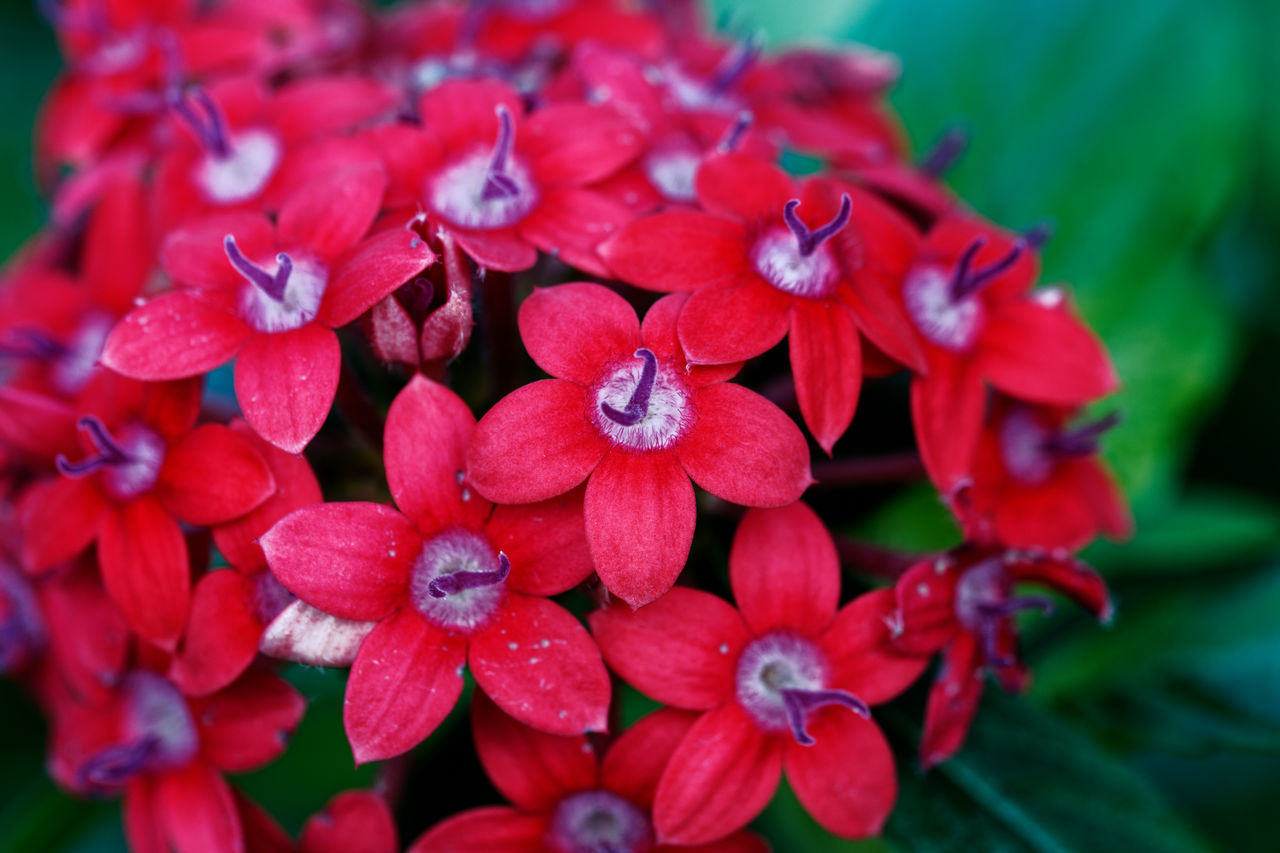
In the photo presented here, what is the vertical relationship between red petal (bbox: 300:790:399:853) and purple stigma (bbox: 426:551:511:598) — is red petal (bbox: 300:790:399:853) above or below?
below

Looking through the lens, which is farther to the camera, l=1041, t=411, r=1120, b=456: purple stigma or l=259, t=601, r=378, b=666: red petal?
l=1041, t=411, r=1120, b=456: purple stigma

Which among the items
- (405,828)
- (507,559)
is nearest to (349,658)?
(507,559)

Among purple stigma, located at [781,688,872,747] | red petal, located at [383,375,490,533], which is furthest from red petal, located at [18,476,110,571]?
purple stigma, located at [781,688,872,747]

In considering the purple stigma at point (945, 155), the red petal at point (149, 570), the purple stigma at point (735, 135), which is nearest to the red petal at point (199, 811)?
the red petal at point (149, 570)

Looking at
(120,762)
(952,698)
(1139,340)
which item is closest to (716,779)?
(952,698)

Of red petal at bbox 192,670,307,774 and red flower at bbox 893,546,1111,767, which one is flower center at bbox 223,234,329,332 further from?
red flower at bbox 893,546,1111,767

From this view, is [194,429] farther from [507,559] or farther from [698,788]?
[698,788]

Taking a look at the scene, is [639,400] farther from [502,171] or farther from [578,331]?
[502,171]
